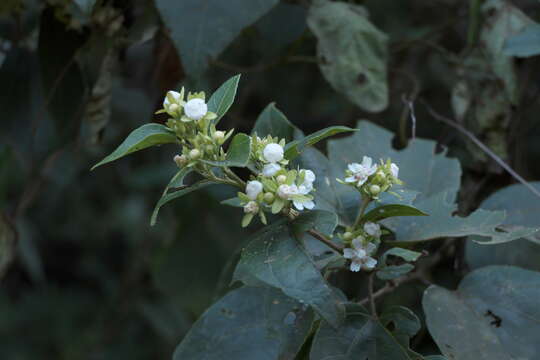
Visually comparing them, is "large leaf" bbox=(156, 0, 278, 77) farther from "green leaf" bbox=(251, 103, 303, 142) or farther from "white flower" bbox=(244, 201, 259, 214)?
"white flower" bbox=(244, 201, 259, 214)

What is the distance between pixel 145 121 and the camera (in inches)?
72.4

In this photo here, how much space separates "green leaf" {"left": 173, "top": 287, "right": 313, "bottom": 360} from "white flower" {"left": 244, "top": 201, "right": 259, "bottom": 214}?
0.79 feet

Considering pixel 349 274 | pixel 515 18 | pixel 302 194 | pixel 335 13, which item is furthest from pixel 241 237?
pixel 302 194

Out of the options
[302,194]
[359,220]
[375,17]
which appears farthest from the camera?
[375,17]

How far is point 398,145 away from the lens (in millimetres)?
1606

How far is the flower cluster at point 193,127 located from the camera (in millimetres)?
754

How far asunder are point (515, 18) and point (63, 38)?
3.23 feet

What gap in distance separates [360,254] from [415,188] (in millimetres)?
340

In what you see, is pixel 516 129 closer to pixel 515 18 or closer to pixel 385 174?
pixel 515 18

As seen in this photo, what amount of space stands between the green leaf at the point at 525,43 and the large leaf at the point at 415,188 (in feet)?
0.76

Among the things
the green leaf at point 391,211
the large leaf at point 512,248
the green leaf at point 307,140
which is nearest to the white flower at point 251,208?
the green leaf at point 307,140

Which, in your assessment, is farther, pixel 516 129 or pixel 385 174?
pixel 516 129

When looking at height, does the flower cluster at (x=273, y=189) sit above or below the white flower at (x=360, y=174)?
above

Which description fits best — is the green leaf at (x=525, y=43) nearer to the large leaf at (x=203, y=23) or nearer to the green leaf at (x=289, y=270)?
the large leaf at (x=203, y=23)
